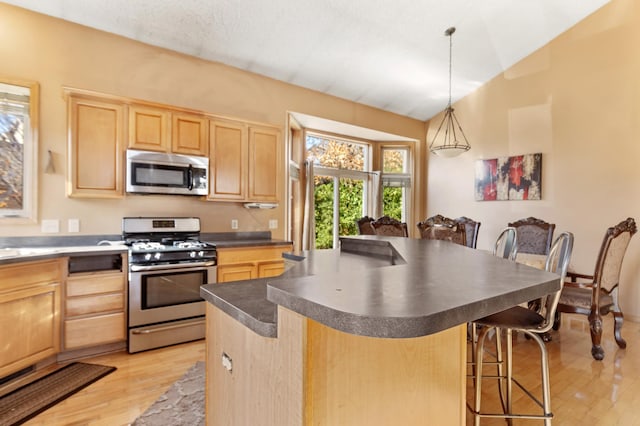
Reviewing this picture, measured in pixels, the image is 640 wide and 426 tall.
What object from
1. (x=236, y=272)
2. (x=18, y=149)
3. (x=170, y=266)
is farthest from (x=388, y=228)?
(x=18, y=149)

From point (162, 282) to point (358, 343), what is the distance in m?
2.66

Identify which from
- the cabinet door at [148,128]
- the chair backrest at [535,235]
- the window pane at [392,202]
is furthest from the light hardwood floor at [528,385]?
the window pane at [392,202]

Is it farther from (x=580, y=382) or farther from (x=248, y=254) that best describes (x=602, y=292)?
(x=248, y=254)

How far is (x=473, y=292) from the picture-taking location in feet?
2.73

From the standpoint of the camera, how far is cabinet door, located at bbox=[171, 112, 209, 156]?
3402mm

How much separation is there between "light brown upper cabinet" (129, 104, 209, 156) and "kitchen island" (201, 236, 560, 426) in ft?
8.28

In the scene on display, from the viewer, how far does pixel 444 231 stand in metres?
3.85

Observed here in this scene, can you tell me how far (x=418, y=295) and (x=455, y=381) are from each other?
553 mm

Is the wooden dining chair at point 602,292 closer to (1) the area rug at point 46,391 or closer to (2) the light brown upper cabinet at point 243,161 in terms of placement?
(2) the light brown upper cabinet at point 243,161

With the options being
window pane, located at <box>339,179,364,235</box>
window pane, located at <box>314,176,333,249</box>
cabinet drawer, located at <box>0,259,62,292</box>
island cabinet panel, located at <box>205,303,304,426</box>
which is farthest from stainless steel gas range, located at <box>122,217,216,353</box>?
window pane, located at <box>339,179,364,235</box>

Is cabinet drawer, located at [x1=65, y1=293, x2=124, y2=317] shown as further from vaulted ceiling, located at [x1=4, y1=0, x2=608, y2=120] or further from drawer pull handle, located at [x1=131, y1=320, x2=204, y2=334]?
vaulted ceiling, located at [x1=4, y1=0, x2=608, y2=120]

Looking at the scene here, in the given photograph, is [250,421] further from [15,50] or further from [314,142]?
[314,142]

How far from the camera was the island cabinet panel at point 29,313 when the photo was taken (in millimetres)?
2294

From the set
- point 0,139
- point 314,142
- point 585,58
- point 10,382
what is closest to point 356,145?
point 314,142
